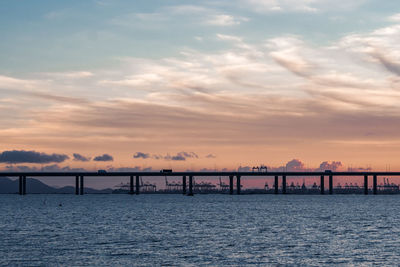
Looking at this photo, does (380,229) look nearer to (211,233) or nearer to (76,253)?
(211,233)

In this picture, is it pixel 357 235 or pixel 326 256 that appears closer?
pixel 326 256

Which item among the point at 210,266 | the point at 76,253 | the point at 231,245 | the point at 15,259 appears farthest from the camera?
the point at 231,245

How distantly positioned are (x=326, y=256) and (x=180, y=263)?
14.8 metres

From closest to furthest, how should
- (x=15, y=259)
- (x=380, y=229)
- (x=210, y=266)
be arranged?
(x=210, y=266), (x=15, y=259), (x=380, y=229)

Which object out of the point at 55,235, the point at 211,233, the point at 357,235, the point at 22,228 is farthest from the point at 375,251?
the point at 22,228

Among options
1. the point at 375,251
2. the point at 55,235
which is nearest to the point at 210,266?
the point at 375,251

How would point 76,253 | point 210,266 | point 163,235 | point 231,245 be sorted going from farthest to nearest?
point 163,235
point 231,245
point 76,253
point 210,266

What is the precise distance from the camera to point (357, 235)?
81500mm

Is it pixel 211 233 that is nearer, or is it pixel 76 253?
pixel 76 253

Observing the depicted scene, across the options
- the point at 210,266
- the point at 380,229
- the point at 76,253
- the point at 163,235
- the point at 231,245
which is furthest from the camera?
the point at 380,229

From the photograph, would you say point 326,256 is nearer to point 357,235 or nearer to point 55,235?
point 357,235

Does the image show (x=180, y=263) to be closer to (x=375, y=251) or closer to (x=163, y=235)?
(x=375, y=251)

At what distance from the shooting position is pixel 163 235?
81.1 meters

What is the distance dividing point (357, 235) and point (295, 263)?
Answer: 30.8m
